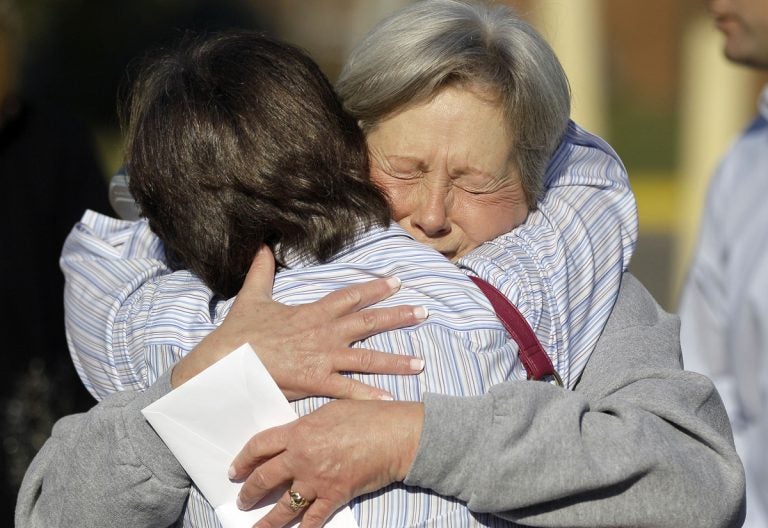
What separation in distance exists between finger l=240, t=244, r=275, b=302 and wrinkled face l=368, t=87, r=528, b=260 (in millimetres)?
281

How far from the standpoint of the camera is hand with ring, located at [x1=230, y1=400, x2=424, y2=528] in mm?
1597

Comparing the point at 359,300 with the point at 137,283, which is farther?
the point at 137,283

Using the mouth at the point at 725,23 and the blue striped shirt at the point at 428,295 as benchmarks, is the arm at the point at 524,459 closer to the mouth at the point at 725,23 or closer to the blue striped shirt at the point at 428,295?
the blue striped shirt at the point at 428,295

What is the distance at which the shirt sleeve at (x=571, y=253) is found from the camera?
1834 mm

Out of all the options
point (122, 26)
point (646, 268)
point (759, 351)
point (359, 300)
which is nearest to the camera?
point (359, 300)

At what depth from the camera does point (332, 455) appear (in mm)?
1599

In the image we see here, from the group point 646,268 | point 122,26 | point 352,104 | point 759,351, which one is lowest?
point 646,268

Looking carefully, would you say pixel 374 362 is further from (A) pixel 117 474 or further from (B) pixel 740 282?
(B) pixel 740 282

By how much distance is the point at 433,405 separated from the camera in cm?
160

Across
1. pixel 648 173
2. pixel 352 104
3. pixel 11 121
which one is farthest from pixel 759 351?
pixel 648 173

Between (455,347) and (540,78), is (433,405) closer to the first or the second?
(455,347)

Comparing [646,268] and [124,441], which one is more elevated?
[124,441]

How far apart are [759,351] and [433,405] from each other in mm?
1953

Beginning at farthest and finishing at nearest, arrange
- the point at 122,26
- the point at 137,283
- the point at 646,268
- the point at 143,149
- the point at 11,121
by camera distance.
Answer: the point at 122,26
the point at 646,268
the point at 11,121
the point at 137,283
the point at 143,149
